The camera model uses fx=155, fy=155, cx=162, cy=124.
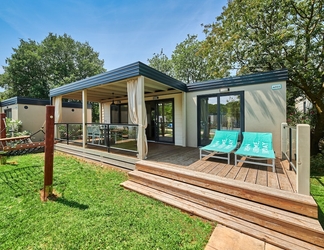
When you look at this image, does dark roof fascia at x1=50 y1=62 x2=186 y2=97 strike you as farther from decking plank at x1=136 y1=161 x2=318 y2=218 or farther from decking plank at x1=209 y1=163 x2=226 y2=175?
decking plank at x1=209 y1=163 x2=226 y2=175

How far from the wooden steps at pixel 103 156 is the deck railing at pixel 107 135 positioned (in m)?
0.31

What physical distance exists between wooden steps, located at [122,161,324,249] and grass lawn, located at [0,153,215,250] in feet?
0.96

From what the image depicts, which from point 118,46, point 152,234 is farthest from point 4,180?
point 118,46

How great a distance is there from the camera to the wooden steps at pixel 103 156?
4574 millimetres

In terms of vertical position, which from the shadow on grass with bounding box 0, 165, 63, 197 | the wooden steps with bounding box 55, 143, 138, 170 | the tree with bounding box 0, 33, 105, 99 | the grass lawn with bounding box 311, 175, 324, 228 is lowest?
the grass lawn with bounding box 311, 175, 324, 228

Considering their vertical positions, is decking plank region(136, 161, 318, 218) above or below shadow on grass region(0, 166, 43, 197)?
above

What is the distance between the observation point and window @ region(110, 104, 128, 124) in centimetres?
997

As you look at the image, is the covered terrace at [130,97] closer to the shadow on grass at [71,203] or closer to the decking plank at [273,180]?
the shadow on grass at [71,203]

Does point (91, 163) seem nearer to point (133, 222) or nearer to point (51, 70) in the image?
point (133, 222)

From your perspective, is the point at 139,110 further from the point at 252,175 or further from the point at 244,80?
the point at 244,80

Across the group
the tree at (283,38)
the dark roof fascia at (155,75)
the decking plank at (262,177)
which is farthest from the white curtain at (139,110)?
the tree at (283,38)

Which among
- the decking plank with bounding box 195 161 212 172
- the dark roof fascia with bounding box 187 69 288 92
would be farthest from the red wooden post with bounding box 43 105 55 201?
the dark roof fascia with bounding box 187 69 288 92

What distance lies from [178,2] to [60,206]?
9787mm

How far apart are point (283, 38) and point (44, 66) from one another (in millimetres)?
24570
